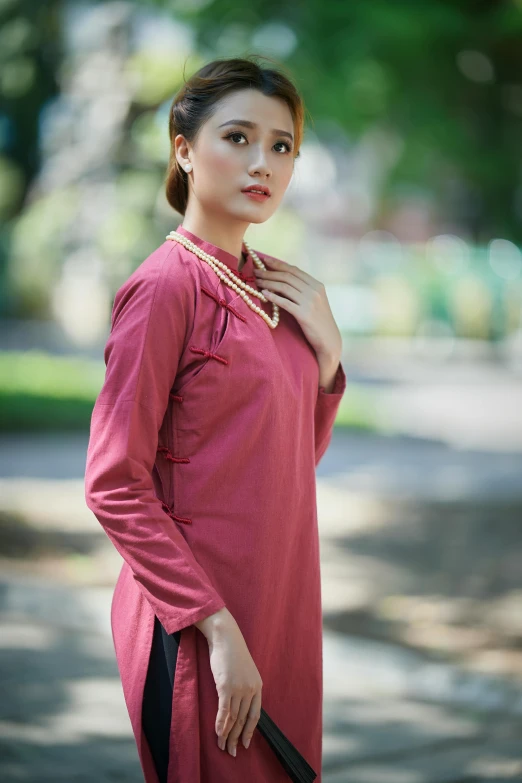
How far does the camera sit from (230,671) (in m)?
1.74

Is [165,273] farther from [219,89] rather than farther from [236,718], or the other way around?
[236,718]

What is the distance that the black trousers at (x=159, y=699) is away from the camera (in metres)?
1.83

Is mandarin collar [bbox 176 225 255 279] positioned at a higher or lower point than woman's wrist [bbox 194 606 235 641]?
higher

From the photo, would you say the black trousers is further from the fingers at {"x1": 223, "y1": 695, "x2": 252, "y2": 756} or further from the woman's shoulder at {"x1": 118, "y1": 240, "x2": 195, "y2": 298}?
the woman's shoulder at {"x1": 118, "y1": 240, "x2": 195, "y2": 298}

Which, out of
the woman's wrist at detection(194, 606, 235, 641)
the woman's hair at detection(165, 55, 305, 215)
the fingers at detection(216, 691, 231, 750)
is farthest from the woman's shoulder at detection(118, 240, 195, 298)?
the fingers at detection(216, 691, 231, 750)

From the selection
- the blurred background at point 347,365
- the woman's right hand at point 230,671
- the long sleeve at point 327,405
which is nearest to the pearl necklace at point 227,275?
the long sleeve at point 327,405

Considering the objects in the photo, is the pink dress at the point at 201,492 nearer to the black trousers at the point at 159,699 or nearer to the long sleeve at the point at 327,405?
the black trousers at the point at 159,699

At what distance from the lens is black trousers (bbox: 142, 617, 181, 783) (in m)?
1.83

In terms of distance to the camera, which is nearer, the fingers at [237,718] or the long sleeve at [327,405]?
the fingers at [237,718]

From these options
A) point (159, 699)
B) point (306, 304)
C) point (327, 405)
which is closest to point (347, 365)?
point (327, 405)

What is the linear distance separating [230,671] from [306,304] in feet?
2.42

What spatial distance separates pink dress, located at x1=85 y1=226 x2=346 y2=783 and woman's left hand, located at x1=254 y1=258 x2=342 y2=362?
11 cm

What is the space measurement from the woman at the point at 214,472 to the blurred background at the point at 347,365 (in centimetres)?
88

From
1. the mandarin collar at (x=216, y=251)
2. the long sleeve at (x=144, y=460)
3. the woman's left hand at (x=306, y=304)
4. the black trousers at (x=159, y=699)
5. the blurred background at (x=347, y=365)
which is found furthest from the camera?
the blurred background at (x=347, y=365)
